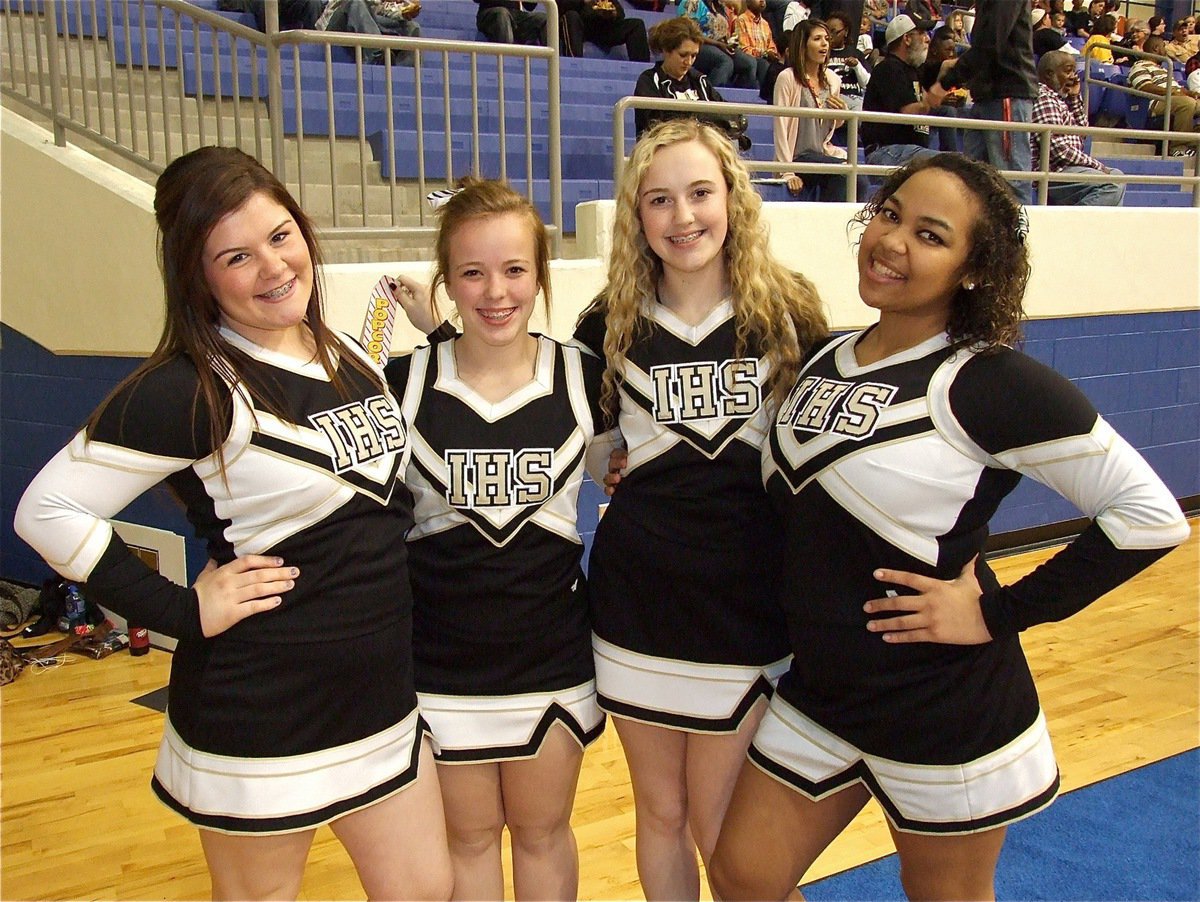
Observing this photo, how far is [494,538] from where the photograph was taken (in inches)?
66.4

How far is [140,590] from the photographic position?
1.45 meters

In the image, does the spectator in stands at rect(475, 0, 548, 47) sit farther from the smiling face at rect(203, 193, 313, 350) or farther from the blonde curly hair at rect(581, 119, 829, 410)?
the smiling face at rect(203, 193, 313, 350)

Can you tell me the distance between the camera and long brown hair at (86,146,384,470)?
55.9 inches

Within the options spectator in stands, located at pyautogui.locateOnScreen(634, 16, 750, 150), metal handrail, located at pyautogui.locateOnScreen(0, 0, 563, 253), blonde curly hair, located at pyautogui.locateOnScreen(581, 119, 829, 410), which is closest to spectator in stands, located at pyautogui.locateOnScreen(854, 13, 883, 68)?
spectator in stands, located at pyautogui.locateOnScreen(634, 16, 750, 150)

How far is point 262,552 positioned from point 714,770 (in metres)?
0.83

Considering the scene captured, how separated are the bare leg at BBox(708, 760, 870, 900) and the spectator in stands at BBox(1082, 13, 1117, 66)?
996 cm

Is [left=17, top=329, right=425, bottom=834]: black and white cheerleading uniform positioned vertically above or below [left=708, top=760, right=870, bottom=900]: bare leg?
above

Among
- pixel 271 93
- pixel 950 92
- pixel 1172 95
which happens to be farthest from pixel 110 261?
pixel 1172 95

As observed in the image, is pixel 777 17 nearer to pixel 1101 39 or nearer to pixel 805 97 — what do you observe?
pixel 1101 39

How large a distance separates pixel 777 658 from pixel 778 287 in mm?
629

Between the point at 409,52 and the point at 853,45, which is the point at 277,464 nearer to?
the point at 409,52

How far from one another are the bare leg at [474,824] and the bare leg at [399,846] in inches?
5.1

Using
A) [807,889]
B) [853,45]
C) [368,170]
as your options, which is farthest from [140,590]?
[853,45]

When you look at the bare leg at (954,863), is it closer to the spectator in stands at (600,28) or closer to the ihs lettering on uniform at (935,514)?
Result: the ihs lettering on uniform at (935,514)
